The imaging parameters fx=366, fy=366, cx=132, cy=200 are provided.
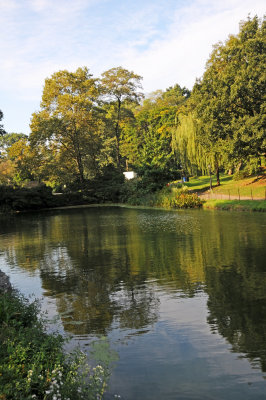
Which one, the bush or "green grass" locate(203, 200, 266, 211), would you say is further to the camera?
the bush

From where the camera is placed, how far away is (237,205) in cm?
3167

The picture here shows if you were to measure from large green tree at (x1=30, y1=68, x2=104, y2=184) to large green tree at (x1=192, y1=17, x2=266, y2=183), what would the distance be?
78.5 ft

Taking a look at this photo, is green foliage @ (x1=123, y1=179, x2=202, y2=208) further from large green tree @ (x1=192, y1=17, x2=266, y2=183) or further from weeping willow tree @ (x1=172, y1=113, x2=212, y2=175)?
large green tree @ (x1=192, y1=17, x2=266, y2=183)

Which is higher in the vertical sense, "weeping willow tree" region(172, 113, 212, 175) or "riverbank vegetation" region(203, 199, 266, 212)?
"weeping willow tree" region(172, 113, 212, 175)

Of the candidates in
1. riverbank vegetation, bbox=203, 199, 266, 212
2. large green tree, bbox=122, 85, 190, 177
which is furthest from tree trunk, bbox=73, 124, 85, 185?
riverbank vegetation, bbox=203, 199, 266, 212

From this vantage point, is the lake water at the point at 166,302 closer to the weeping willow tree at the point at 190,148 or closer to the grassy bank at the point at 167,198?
the grassy bank at the point at 167,198

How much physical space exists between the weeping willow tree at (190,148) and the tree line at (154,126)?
0.12 m

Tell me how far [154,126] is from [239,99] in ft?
→ 110

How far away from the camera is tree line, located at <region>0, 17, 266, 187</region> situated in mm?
32969

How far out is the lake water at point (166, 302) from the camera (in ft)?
20.4

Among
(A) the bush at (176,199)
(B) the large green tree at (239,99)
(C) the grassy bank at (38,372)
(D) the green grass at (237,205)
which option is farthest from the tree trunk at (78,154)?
(C) the grassy bank at (38,372)

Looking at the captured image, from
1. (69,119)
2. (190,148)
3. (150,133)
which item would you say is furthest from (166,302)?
(69,119)

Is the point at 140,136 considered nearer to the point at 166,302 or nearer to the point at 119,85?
the point at 119,85

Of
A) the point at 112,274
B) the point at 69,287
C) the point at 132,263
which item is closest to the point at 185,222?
the point at 132,263
